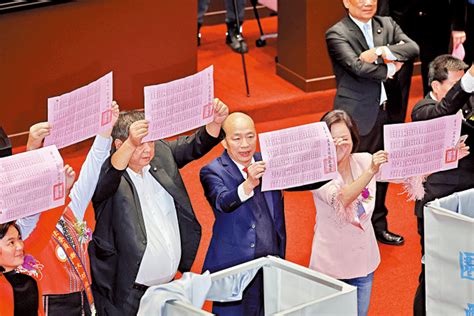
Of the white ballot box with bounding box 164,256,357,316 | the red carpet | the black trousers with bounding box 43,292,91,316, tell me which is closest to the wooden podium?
the red carpet

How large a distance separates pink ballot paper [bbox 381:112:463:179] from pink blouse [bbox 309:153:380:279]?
0.62 feet

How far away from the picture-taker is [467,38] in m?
8.98

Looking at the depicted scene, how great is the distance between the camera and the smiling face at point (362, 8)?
273 inches

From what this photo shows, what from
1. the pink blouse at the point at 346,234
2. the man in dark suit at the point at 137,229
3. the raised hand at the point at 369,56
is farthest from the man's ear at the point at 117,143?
the raised hand at the point at 369,56

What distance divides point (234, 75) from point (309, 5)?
946 mm

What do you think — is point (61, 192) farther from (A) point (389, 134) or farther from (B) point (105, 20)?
(B) point (105, 20)

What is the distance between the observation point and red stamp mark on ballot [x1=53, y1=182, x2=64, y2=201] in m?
5.02

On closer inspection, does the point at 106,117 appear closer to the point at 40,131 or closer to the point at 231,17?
the point at 40,131

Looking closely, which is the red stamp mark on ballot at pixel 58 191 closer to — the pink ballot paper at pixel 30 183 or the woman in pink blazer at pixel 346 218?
the pink ballot paper at pixel 30 183

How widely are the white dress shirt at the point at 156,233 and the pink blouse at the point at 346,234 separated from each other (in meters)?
0.76

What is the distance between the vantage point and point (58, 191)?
5.03m

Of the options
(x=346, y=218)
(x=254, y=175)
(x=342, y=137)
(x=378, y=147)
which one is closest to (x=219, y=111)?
(x=254, y=175)

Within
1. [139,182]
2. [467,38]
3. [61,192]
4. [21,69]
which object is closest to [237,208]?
[139,182]

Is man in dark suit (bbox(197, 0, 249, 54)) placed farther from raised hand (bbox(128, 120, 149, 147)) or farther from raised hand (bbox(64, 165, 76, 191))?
raised hand (bbox(64, 165, 76, 191))
